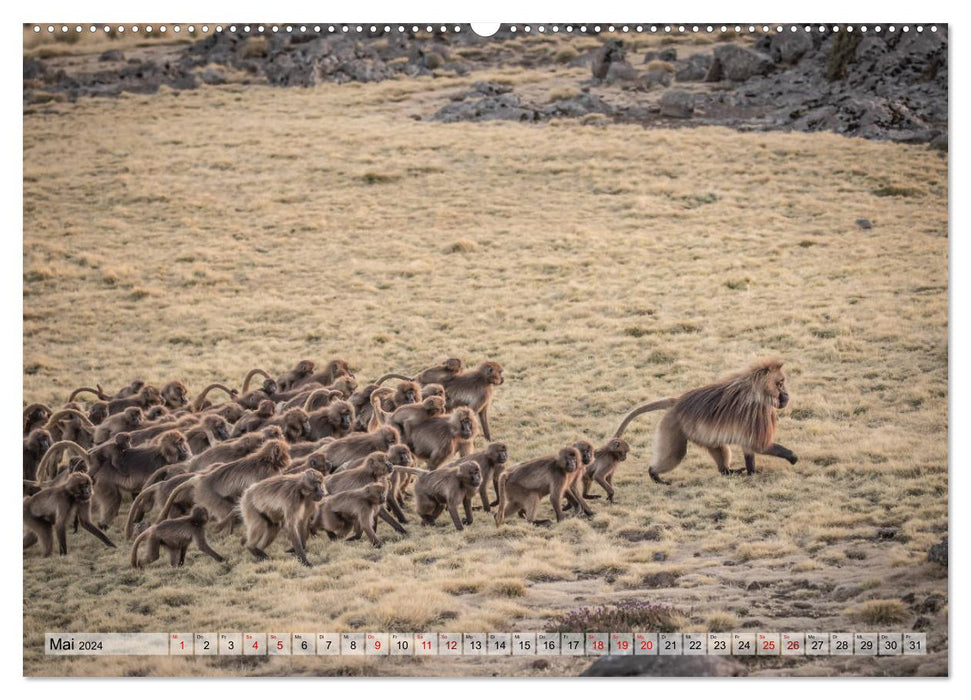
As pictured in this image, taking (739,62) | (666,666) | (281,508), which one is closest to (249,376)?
(281,508)

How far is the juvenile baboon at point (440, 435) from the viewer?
13992 mm

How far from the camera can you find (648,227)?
2280 centimetres

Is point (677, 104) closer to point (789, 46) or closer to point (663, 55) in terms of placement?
point (663, 55)

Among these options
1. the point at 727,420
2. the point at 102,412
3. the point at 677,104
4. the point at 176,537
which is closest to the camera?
the point at 176,537

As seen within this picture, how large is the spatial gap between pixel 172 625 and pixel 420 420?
4.59 meters

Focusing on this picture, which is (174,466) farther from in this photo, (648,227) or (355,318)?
(648,227)

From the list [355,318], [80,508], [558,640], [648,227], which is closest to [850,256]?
[648,227]

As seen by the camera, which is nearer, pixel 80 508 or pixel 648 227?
pixel 80 508

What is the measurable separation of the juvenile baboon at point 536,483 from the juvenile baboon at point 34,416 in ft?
19.4

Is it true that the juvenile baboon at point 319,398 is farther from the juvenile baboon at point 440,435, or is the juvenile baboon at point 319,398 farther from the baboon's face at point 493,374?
the baboon's face at point 493,374

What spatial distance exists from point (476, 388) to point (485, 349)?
10.5 ft

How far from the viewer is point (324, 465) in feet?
40.7

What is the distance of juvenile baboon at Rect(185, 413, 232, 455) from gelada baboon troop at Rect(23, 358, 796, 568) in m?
0.02

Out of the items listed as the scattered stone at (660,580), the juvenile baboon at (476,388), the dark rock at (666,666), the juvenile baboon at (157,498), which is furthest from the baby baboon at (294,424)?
the dark rock at (666,666)
